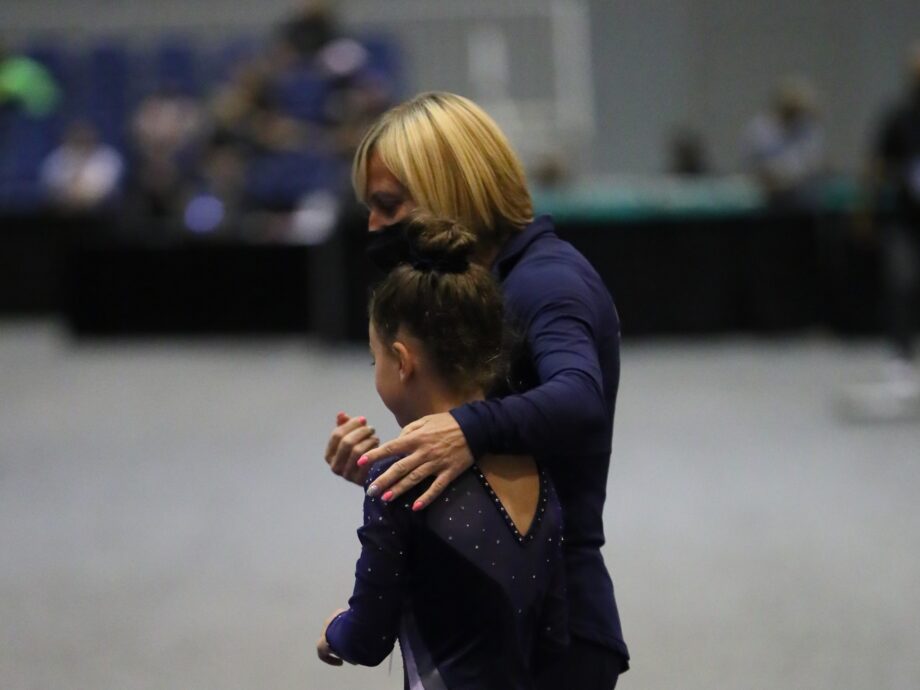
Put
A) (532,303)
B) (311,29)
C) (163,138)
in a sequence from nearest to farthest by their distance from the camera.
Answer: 1. (532,303)
2. (311,29)
3. (163,138)

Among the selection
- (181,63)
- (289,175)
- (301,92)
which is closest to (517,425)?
(301,92)

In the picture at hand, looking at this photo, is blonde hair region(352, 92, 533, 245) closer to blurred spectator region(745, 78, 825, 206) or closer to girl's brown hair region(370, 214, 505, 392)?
girl's brown hair region(370, 214, 505, 392)

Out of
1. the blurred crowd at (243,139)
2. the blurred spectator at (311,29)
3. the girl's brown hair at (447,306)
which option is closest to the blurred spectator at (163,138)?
the blurred crowd at (243,139)

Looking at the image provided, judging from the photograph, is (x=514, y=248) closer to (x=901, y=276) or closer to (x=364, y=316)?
(x=901, y=276)

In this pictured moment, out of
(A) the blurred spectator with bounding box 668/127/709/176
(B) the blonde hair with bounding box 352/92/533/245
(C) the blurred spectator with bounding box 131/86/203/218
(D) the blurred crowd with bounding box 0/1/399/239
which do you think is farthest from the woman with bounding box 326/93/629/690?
(A) the blurred spectator with bounding box 668/127/709/176

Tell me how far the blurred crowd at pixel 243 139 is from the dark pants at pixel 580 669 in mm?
7577

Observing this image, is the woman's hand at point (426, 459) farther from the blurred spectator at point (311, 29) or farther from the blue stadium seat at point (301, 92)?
the blue stadium seat at point (301, 92)

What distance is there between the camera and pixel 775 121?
34.2 feet

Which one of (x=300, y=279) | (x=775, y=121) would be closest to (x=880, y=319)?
(x=775, y=121)

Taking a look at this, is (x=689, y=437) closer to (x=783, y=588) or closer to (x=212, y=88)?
(x=783, y=588)

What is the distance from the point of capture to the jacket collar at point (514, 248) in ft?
6.27

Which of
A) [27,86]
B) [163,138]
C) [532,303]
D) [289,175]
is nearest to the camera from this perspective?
[532,303]

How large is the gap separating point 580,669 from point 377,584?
14.5 inches

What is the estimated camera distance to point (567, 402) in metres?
1.68
